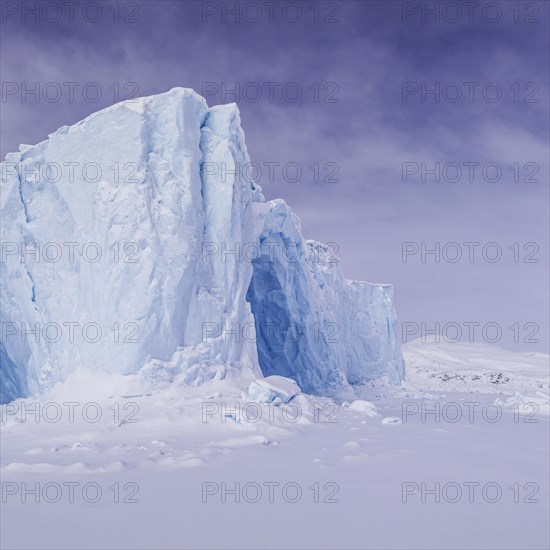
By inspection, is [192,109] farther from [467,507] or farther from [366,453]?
[467,507]

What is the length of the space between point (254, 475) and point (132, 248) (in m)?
7.62

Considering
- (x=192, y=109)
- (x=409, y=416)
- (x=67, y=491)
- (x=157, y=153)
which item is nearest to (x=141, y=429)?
(x=67, y=491)

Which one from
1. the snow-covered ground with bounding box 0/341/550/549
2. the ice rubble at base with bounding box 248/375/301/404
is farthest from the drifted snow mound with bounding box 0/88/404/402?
the ice rubble at base with bounding box 248/375/301/404

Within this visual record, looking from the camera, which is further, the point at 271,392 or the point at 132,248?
the point at 132,248

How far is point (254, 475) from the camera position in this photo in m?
5.71

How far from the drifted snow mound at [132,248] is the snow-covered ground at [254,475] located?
52.0 inches

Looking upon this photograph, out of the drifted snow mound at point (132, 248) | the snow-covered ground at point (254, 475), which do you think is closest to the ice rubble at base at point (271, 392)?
the snow-covered ground at point (254, 475)

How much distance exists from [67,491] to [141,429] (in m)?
3.33

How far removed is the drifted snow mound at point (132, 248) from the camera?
11.8m

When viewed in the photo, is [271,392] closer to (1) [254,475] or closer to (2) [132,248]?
(1) [254,475]

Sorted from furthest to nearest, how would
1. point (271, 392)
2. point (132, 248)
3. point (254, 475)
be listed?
point (132, 248) < point (271, 392) < point (254, 475)

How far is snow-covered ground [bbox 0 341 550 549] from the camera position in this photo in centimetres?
398

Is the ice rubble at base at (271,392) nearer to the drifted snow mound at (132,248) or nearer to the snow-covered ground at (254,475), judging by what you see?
the snow-covered ground at (254,475)

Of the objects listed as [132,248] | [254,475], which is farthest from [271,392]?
[132,248]
